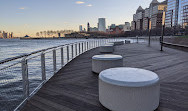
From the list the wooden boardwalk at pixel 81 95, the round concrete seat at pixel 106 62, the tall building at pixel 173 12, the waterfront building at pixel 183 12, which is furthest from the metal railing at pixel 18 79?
the tall building at pixel 173 12

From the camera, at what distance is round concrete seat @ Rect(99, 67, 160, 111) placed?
9.21 ft

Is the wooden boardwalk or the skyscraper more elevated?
the skyscraper

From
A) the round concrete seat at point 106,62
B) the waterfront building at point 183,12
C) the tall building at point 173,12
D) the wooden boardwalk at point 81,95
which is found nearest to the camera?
the wooden boardwalk at point 81,95

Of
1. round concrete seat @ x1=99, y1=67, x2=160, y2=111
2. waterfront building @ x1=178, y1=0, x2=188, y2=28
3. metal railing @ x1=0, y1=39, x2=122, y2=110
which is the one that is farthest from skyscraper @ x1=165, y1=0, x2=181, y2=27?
round concrete seat @ x1=99, y1=67, x2=160, y2=111

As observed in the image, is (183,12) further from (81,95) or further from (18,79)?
(18,79)

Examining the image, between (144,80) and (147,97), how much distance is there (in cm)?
33

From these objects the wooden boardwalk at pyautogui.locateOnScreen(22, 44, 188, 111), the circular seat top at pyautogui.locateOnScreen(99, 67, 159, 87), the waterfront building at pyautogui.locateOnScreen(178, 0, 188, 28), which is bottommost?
the wooden boardwalk at pyautogui.locateOnScreen(22, 44, 188, 111)

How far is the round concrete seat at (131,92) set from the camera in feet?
9.21

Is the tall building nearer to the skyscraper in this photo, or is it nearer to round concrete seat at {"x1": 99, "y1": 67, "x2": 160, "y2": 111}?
the skyscraper

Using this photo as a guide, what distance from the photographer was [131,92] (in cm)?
280

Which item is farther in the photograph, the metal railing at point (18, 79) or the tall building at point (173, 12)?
the tall building at point (173, 12)

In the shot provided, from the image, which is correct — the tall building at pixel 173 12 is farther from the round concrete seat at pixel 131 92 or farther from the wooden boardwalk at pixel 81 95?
the round concrete seat at pixel 131 92

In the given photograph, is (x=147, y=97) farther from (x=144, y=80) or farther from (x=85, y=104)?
(x=85, y=104)

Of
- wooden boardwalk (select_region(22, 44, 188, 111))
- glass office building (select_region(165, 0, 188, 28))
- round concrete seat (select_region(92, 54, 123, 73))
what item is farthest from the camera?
glass office building (select_region(165, 0, 188, 28))
